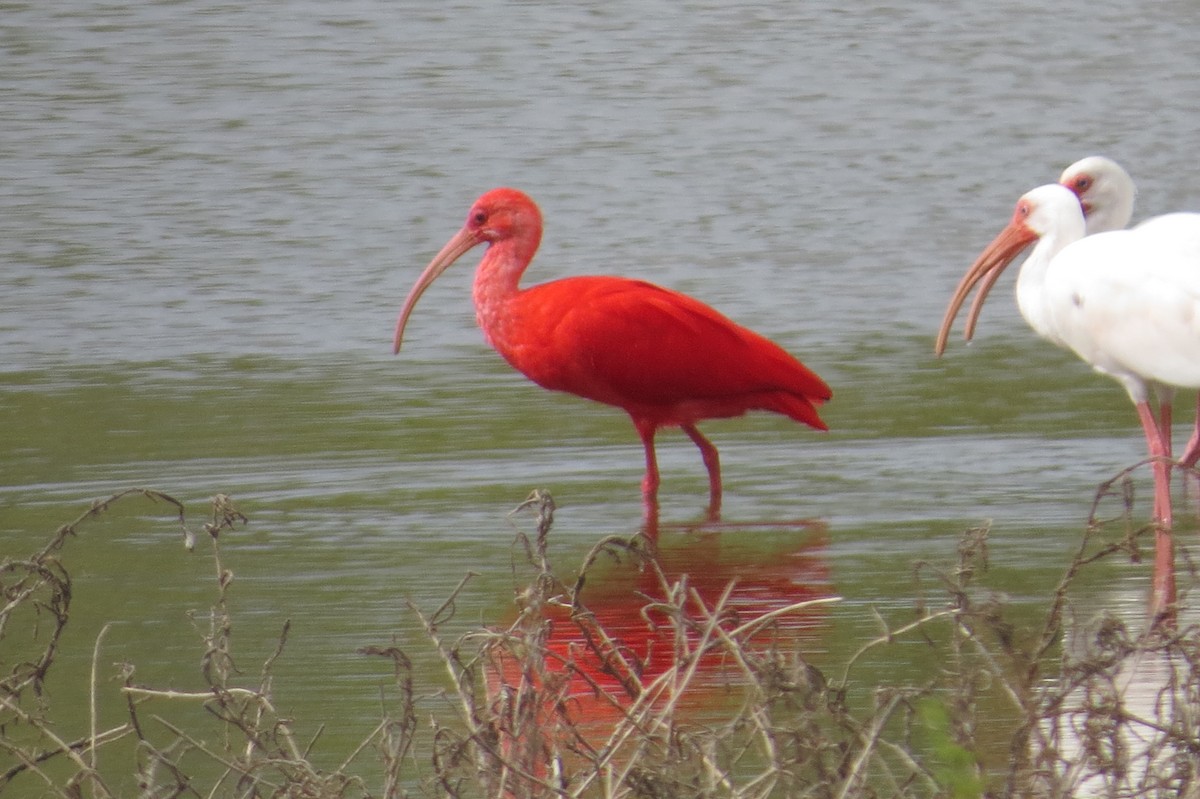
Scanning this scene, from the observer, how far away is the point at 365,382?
9.36 m

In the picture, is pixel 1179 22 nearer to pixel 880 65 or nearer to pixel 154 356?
pixel 880 65

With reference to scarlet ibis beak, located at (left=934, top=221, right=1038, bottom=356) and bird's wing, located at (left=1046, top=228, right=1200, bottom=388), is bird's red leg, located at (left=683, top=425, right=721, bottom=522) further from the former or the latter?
scarlet ibis beak, located at (left=934, top=221, right=1038, bottom=356)

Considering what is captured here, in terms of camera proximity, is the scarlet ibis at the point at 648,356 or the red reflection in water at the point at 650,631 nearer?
the red reflection in water at the point at 650,631

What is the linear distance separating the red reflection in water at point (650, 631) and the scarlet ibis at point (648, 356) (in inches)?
31.5

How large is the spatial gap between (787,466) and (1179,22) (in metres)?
9.21

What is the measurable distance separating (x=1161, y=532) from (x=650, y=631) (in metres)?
1.22

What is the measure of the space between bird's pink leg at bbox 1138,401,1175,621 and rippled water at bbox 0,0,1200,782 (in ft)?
0.25

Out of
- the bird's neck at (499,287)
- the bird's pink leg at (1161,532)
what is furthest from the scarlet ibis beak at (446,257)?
the bird's pink leg at (1161,532)

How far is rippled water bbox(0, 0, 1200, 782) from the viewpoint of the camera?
675cm

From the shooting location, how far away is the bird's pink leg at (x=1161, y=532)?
572 centimetres

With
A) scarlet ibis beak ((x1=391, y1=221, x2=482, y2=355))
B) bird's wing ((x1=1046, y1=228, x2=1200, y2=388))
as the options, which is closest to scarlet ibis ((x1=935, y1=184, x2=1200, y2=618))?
bird's wing ((x1=1046, y1=228, x2=1200, y2=388))

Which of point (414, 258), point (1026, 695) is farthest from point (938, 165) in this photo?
point (1026, 695)

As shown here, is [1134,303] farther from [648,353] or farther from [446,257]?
[446,257]

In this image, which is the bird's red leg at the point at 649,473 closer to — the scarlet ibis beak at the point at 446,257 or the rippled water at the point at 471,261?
the rippled water at the point at 471,261
